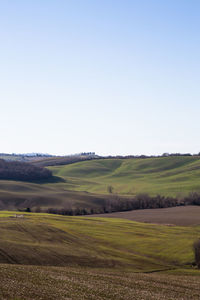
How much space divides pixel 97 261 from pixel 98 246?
9.10 metres

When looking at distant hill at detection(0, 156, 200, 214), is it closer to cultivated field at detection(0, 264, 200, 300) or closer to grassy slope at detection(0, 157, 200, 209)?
grassy slope at detection(0, 157, 200, 209)

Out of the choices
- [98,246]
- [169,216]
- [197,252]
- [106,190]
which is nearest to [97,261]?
[98,246]

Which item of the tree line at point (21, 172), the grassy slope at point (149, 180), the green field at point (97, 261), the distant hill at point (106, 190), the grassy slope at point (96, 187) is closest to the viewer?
the green field at point (97, 261)

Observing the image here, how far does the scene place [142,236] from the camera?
66812mm

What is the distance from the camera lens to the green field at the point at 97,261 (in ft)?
85.6

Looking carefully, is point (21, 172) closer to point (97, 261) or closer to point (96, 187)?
point (96, 187)

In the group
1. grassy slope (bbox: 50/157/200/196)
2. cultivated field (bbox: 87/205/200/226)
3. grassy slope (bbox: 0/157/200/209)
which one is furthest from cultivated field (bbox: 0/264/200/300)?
grassy slope (bbox: 50/157/200/196)

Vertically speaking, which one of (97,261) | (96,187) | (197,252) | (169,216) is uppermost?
(96,187)

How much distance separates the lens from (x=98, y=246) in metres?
56.1

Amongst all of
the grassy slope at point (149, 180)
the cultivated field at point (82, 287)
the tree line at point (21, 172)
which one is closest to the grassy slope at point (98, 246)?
the cultivated field at point (82, 287)

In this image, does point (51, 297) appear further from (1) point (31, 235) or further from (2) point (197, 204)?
(2) point (197, 204)

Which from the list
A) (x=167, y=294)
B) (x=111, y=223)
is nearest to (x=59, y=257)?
(x=167, y=294)

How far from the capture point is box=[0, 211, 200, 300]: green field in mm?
26078

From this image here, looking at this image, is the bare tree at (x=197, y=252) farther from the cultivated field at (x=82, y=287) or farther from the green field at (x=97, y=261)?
the cultivated field at (x=82, y=287)
